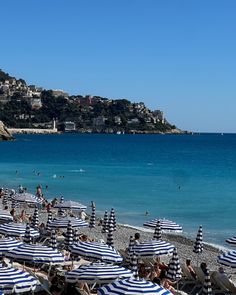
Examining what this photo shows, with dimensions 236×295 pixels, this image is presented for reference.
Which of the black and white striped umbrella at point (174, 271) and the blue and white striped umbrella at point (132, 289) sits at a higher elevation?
the blue and white striped umbrella at point (132, 289)

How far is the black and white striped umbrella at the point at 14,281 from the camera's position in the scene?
12.4 metres

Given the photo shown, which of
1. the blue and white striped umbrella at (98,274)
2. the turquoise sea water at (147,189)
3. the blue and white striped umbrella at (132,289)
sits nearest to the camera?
the blue and white striped umbrella at (132,289)

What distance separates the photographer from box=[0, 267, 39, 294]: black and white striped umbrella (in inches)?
486

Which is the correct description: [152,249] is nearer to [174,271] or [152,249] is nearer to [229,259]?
[174,271]

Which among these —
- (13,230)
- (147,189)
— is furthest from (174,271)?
(147,189)

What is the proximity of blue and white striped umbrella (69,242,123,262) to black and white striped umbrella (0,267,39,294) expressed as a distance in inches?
128

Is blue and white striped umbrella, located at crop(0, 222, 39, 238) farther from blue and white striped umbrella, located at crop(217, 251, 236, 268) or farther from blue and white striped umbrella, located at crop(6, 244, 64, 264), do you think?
blue and white striped umbrella, located at crop(217, 251, 236, 268)

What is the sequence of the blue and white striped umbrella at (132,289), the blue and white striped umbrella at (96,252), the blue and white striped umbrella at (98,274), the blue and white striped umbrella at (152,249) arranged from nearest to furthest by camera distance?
the blue and white striped umbrella at (132,289) → the blue and white striped umbrella at (98,274) → the blue and white striped umbrella at (96,252) → the blue and white striped umbrella at (152,249)

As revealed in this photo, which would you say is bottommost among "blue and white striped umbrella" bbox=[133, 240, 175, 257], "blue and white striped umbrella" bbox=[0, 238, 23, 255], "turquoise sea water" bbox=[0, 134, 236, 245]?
"turquoise sea water" bbox=[0, 134, 236, 245]

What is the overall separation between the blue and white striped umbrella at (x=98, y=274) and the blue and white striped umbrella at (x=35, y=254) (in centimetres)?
144

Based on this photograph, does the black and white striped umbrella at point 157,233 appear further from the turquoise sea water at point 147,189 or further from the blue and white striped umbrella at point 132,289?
the blue and white striped umbrella at point 132,289

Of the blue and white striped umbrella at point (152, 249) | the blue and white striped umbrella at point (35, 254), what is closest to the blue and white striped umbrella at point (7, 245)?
the blue and white striped umbrella at point (35, 254)

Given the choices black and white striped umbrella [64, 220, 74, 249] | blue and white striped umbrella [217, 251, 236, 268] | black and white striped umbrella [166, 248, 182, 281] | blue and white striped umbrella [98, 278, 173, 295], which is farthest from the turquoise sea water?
blue and white striped umbrella [98, 278, 173, 295]

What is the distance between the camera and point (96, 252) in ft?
52.0
